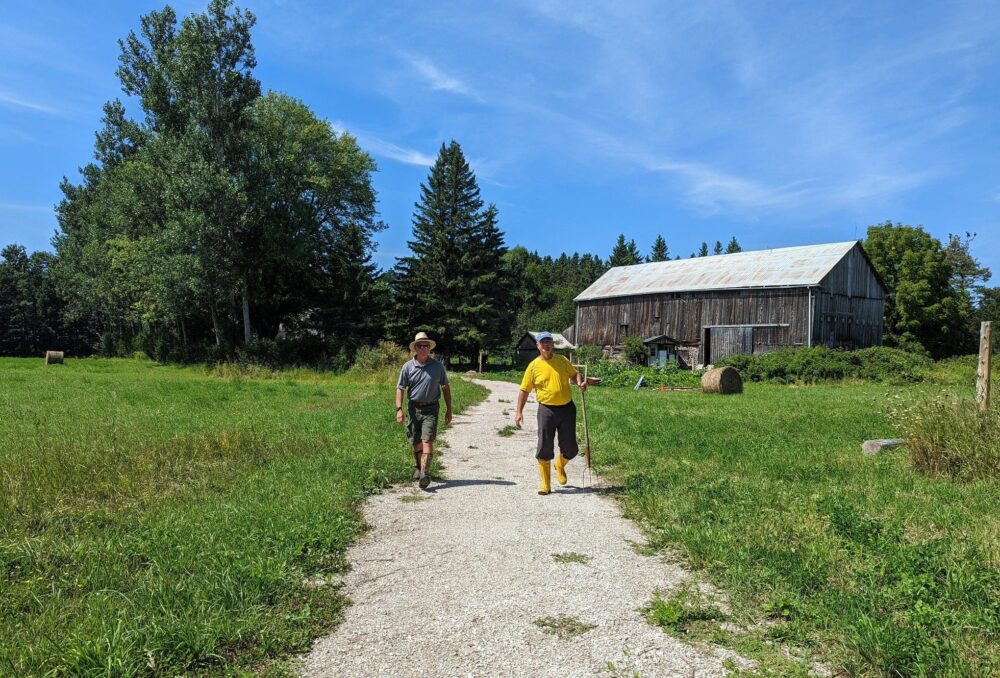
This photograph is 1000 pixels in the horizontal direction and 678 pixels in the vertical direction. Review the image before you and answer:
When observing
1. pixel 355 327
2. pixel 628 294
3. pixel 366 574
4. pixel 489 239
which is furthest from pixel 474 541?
pixel 489 239

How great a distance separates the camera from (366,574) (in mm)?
4996

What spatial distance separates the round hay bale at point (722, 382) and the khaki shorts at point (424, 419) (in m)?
19.0

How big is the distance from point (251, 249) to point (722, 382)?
1066 inches

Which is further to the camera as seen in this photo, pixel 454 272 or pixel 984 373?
pixel 454 272

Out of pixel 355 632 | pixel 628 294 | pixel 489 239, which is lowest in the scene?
pixel 355 632

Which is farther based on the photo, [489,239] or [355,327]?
[489,239]

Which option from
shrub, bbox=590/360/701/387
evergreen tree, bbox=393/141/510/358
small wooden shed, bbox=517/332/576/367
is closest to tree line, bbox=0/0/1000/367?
evergreen tree, bbox=393/141/510/358

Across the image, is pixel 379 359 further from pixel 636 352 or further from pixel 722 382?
pixel 636 352

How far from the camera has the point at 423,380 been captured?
27.6 ft

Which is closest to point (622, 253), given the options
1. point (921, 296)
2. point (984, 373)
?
point (921, 296)

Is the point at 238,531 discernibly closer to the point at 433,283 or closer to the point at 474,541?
the point at 474,541

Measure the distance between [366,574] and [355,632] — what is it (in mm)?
1041

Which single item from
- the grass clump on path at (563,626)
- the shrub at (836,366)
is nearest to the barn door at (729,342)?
the shrub at (836,366)

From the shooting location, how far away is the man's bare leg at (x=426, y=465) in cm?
807
